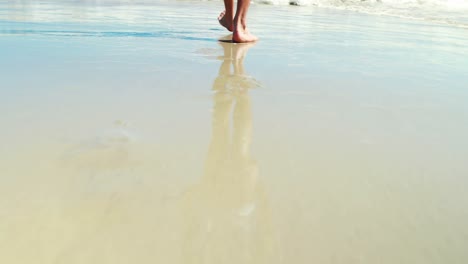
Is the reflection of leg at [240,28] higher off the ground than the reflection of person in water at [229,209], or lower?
higher

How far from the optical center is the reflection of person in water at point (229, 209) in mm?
661

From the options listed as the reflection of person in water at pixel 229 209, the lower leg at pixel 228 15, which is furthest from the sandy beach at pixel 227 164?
the lower leg at pixel 228 15

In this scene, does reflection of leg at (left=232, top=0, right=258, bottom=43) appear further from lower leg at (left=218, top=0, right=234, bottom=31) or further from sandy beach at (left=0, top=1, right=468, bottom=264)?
sandy beach at (left=0, top=1, right=468, bottom=264)

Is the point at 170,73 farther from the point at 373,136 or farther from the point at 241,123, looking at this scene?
the point at 373,136

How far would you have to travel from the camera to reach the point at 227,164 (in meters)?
0.98

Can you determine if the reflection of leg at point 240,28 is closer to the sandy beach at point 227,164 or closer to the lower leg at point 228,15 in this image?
the lower leg at point 228,15

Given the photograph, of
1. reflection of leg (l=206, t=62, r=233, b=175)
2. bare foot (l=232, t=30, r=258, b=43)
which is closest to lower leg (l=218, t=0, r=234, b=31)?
bare foot (l=232, t=30, r=258, b=43)

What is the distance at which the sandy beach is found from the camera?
0.68 m

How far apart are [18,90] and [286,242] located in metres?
1.26

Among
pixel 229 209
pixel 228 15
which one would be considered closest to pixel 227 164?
pixel 229 209

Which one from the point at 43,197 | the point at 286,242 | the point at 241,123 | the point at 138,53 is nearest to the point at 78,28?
the point at 138,53

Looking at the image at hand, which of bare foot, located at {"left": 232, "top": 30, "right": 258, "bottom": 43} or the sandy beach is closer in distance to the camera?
the sandy beach

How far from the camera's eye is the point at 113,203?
0.77m

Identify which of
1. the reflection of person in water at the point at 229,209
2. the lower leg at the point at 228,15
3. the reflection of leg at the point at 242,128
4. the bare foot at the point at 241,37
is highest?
the lower leg at the point at 228,15
